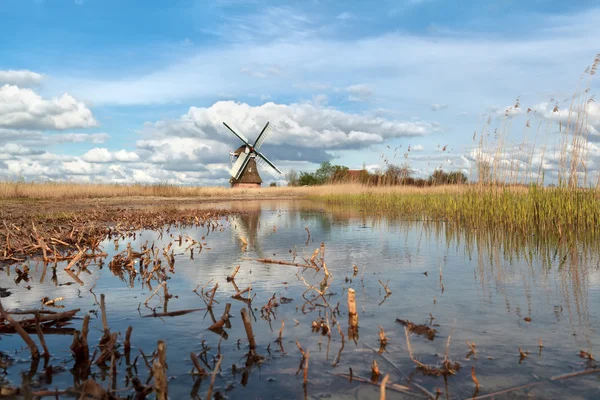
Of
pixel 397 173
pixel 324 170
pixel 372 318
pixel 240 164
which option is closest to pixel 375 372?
pixel 372 318

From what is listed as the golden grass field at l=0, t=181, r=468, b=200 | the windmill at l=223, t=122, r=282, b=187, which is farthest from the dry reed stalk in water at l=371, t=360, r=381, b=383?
the windmill at l=223, t=122, r=282, b=187

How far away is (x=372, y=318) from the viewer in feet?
11.1

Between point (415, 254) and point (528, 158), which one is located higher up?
point (528, 158)

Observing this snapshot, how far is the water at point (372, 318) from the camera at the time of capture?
7.71ft

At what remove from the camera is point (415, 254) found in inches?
257

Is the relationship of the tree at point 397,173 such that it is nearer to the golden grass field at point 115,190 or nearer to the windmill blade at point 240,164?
the golden grass field at point 115,190

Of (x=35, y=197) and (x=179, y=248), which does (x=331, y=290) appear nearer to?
(x=179, y=248)

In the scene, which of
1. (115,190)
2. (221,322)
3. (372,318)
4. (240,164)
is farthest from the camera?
(240,164)

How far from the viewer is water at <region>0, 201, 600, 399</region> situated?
2350 millimetres

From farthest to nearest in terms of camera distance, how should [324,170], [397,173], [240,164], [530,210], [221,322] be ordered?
[324,170]
[240,164]
[397,173]
[530,210]
[221,322]

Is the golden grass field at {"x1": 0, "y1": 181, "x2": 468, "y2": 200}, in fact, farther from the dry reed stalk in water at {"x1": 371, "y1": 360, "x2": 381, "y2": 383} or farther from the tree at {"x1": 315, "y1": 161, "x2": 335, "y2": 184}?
the tree at {"x1": 315, "y1": 161, "x2": 335, "y2": 184}

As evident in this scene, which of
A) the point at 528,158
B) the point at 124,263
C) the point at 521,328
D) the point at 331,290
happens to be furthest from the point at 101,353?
the point at 528,158

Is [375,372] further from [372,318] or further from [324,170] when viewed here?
[324,170]

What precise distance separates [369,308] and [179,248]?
432cm
